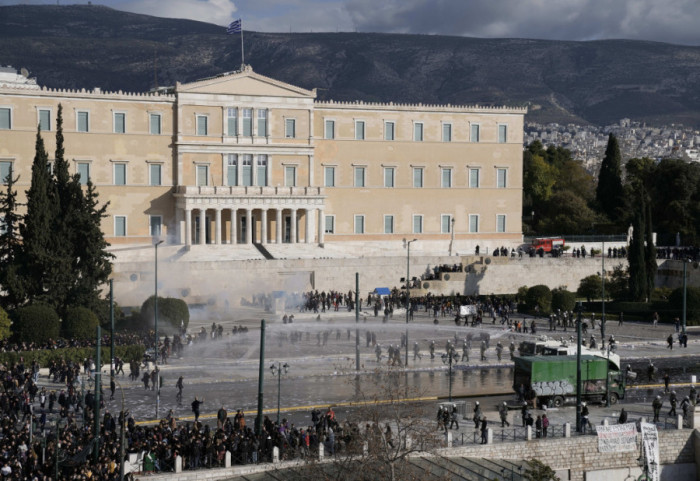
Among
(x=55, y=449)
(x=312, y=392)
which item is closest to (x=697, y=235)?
(x=312, y=392)

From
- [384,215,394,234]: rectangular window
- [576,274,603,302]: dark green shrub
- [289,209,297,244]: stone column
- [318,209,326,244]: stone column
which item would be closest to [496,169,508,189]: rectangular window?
[384,215,394,234]: rectangular window

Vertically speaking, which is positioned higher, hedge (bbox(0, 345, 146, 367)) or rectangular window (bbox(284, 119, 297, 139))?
rectangular window (bbox(284, 119, 297, 139))

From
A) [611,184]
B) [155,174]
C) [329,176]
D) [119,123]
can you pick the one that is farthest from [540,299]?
[119,123]

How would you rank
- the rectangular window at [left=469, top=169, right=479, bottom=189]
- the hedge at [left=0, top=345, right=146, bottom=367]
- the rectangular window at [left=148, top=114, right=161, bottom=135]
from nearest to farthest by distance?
the hedge at [left=0, top=345, right=146, bottom=367] < the rectangular window at [left=148, top=114, right=161, bottom=135] < the rectangular window at [left=469, top=169, right=479, bottom=189]

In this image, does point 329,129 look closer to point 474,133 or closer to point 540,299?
point 474,133

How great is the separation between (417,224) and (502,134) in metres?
9.63

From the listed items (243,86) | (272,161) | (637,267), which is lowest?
(637,267)

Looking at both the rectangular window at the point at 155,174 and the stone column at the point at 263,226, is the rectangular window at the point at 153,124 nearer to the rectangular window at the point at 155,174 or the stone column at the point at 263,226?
the rectangular window at the point at 155,174

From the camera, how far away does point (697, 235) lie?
85625 millimetres

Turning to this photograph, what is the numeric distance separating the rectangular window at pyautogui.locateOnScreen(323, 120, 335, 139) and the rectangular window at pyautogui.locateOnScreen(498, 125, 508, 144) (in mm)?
13067

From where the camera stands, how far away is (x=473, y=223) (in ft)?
287

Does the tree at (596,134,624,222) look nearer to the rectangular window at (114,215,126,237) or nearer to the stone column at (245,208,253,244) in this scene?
the stone column at (245,208,253,244)

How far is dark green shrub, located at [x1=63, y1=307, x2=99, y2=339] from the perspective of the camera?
5394 centimetres

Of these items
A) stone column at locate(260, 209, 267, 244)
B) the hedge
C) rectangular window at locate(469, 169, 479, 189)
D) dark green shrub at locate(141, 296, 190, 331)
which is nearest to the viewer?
the hedge
